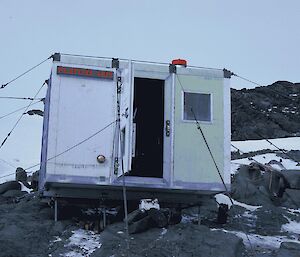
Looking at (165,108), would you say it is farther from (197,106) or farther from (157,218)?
(157,218)

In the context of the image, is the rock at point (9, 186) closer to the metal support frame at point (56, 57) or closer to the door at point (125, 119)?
the metal support frame at point (56, 57)

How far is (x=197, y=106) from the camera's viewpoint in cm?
1175

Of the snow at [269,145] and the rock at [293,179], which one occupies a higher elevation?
the snow at [269,145]

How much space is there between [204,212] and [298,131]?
23278 mm

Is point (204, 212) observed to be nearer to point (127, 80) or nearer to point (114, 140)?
point (114, 140)

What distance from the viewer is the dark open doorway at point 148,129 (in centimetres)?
1284

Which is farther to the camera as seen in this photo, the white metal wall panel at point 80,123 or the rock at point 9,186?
the rock at point 9,186

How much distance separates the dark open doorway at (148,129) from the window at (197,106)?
120 centimetres

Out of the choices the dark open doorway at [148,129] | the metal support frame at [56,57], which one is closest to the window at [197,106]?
the dark open doorway at [148,129]

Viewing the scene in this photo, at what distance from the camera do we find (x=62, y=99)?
1123 cm

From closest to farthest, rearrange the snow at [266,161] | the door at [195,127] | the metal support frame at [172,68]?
1. the door at [195,127]
2. the metal support frame at [172,68]
3. the snow at [266,161]

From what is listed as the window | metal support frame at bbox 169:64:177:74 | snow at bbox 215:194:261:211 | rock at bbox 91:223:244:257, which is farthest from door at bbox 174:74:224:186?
snow at bbox 215:194:261:211

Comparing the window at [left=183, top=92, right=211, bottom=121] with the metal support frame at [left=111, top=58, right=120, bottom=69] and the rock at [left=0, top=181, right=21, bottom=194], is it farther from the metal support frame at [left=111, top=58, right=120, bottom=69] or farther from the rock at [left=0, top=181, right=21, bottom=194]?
the rock at [left=0, top=181, right=21, bottom=194]

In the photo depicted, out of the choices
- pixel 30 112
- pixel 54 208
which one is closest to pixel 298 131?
pixel 30 112
